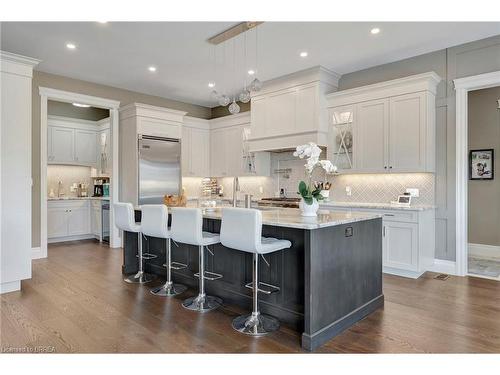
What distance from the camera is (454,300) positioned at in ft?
11.0

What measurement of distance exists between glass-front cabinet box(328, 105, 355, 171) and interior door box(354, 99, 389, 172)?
0.11m

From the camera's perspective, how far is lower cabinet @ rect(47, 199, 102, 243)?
21.5ft

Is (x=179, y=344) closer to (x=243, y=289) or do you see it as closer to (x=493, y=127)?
(x=243, y=289)

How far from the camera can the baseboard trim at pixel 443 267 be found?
4363mm

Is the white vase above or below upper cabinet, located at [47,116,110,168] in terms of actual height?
below

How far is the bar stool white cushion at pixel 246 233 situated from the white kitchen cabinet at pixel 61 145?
5718mm

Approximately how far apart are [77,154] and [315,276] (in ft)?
21.5

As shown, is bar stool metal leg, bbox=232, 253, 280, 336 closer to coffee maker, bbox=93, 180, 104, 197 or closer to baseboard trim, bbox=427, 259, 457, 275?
baseboard trim, bbox=427, 259, 457, 275

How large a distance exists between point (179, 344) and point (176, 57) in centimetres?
387

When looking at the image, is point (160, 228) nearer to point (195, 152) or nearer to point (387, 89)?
point (387, 89)

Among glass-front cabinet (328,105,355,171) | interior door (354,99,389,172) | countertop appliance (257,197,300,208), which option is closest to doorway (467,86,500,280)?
interior door (354,99,389,172)

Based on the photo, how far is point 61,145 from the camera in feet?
22.9
